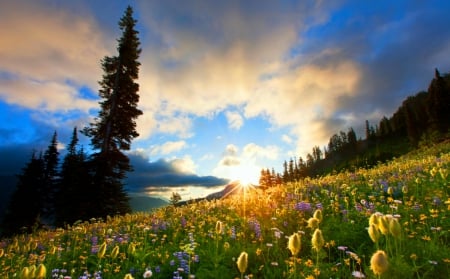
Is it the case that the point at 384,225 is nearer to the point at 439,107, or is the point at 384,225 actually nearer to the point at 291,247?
the point at 291,247

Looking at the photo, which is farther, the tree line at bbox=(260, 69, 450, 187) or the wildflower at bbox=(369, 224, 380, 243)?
the tree line at bbox=(260, 69, 450, 187)

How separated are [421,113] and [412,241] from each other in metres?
111

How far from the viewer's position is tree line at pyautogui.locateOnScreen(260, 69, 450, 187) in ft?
201

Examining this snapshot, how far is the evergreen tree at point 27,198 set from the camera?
1373 inches

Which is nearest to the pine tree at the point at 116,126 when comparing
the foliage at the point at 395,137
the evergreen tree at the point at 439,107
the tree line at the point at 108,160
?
the tree line at the point at 108,160

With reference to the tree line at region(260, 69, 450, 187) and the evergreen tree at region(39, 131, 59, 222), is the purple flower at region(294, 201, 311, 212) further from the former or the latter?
the evergreen tree at region(39, 131, 59, 222)

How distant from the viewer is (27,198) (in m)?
37.3

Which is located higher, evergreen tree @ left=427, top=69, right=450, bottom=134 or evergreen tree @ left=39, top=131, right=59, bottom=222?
evergreen tree @ left=427, top=69, right=450, bottom=134

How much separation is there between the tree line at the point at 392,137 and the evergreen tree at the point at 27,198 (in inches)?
1214

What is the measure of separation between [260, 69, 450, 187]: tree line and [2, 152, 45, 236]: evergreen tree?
101 feet

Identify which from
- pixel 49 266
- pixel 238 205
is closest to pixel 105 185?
pixel 238 205

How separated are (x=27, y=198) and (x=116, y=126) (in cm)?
2178

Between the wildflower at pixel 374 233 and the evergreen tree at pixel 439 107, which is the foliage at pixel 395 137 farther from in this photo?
the wildflower at pixel 374 233

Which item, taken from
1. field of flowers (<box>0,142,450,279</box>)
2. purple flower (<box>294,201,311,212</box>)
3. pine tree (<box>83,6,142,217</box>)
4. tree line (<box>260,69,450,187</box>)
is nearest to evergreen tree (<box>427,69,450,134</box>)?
tree line (<box>260,69,450,187</box>)
